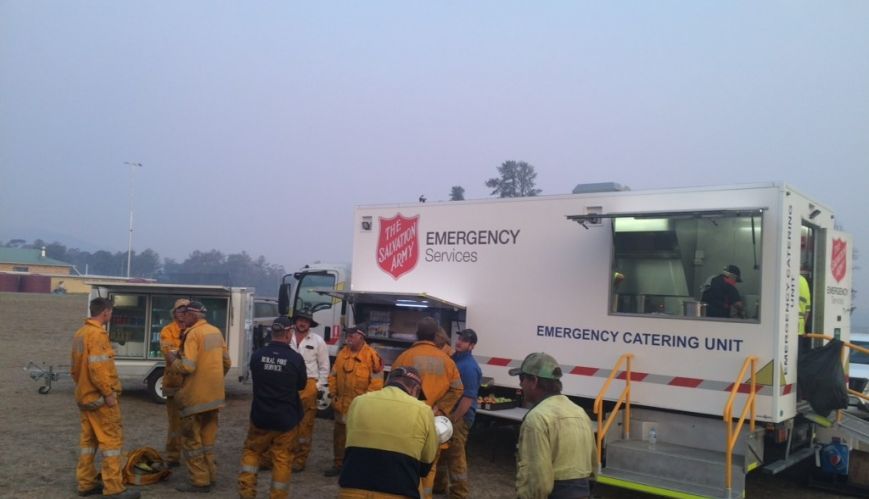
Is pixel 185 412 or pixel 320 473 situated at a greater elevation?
pixel 185 412

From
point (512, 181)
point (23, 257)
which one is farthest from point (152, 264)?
point (512, 181)

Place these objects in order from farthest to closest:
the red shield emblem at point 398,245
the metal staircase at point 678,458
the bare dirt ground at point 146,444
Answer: the red shield emblem at point 398,245 < the bare dirt ground at point 146,444 < the metal staircase at point 678,458

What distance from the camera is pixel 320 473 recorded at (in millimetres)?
7695

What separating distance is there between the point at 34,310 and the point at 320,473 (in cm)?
2790

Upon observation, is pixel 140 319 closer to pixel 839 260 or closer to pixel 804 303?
pixel 804 303

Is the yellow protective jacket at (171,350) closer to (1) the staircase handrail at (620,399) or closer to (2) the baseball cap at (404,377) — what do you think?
(2) the baseball cap at (404,377)

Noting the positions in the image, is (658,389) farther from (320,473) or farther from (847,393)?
(320,473)

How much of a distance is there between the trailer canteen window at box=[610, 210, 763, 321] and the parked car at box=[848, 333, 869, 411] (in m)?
3.24

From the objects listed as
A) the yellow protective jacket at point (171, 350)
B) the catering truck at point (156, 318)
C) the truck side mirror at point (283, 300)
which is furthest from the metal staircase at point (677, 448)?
the catering truck at point (156, 318)

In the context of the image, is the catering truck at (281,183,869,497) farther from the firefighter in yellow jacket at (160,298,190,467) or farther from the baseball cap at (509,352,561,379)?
the baseball cap at (509,352,561,379)

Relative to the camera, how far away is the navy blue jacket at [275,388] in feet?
19.7

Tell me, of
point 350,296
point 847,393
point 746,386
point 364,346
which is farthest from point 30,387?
point 847,393

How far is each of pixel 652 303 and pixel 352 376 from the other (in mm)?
3358

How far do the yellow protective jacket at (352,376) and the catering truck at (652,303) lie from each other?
123 centimetres
